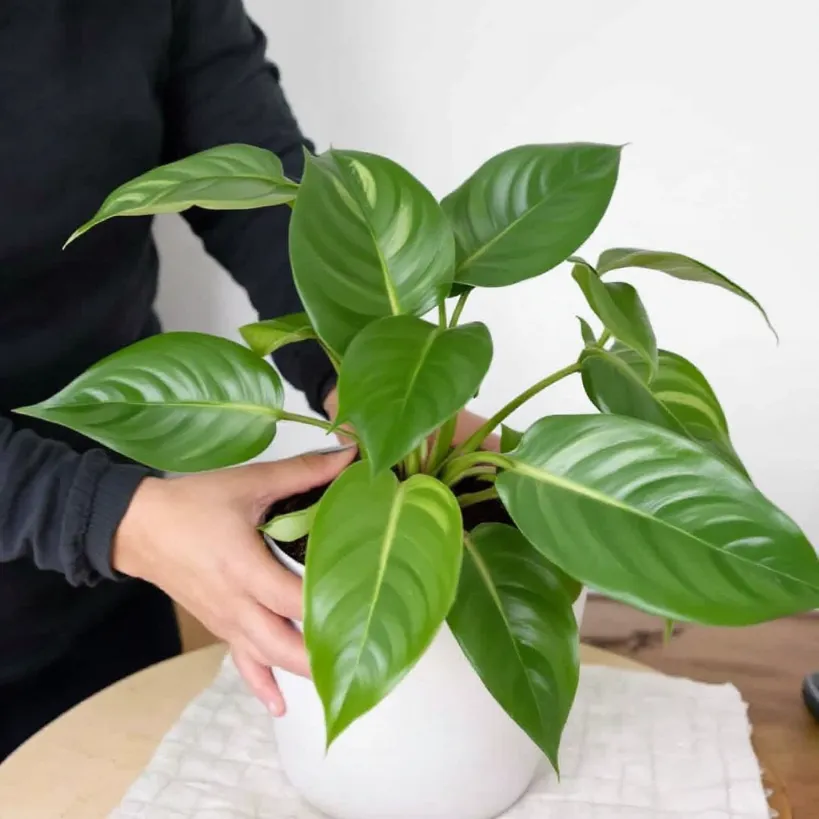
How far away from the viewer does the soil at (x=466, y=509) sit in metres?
0.56

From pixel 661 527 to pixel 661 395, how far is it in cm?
14

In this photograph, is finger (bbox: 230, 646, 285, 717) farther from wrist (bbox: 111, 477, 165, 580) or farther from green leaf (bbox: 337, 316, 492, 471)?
green leaf (bbox: 337, 316, 492, 471)

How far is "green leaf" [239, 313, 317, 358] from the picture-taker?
1.88 ft

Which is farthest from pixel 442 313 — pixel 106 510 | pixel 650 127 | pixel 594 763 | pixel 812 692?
pixel 650 127

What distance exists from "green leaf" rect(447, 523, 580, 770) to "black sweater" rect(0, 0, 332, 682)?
245 millimetres

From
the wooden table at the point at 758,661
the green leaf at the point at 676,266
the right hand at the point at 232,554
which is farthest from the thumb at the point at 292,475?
the wooden table at the point at 758,661

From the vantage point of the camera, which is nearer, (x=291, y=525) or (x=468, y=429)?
(x=291, y=525)

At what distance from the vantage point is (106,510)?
0.60 metres

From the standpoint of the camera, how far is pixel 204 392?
1.72 feet

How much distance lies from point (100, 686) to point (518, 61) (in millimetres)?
858

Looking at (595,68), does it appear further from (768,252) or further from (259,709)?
(259,709)

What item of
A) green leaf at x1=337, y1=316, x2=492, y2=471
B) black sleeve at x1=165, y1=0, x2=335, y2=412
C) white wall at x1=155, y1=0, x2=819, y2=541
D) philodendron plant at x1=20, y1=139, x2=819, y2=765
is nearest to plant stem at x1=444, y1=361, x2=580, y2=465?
philodendron plant at x1=20, y1=139, x2=819, y2=765

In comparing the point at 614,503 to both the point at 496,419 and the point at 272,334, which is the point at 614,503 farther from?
the point at 272,334

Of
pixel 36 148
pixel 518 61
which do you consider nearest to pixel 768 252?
pixel 518 61
